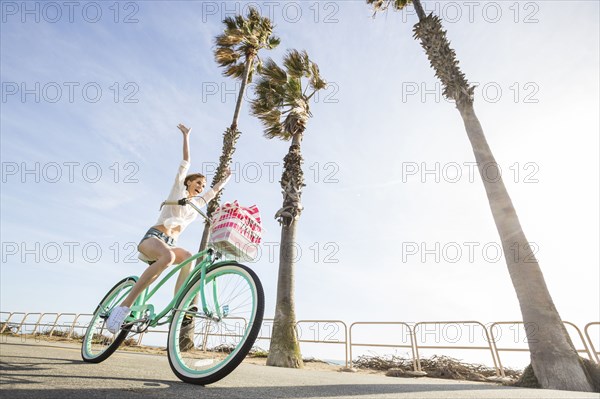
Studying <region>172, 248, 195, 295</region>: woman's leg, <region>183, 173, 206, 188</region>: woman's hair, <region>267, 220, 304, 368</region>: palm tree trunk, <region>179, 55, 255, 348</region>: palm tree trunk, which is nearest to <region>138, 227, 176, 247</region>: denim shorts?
<region>172, 248, 195, 295</region>: woman's leg

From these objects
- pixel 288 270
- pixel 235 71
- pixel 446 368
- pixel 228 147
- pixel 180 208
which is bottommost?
pixel 446 368

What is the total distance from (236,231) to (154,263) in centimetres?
95

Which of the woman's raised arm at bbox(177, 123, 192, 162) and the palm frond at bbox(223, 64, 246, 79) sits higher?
the palm frond at bbox(223, 64, 246, 79)

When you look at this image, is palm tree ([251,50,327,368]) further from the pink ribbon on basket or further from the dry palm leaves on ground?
the pink ribbon on basket

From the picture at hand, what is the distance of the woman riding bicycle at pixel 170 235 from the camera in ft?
10.7

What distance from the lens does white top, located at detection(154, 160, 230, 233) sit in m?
3.61

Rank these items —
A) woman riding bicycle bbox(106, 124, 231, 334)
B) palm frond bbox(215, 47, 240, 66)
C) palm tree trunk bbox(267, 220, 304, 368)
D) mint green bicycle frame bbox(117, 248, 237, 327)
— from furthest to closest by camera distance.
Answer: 1. palm frond bbox(215, 47, 240, 66)
2. palm tree trunk bbox(267, 220, 304, 368)
3. woman riding bicycle bbox(106, 124, 231, 334)
4. mint green bicycle frame bbox(117, 248, 237, 327)

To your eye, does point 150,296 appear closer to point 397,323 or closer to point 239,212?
point 239,212

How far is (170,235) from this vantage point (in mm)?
3629

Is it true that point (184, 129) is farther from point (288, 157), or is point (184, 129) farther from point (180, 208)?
point (288, 157)

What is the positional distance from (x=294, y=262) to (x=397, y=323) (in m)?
3.48

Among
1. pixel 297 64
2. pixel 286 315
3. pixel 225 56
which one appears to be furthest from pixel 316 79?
pixel 286 315

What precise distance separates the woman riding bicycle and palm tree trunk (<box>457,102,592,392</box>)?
573 cm

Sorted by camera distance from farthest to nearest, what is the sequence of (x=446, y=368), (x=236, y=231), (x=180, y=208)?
(x=446, y=368), (x=180, y=208), (x=236, y=231)
